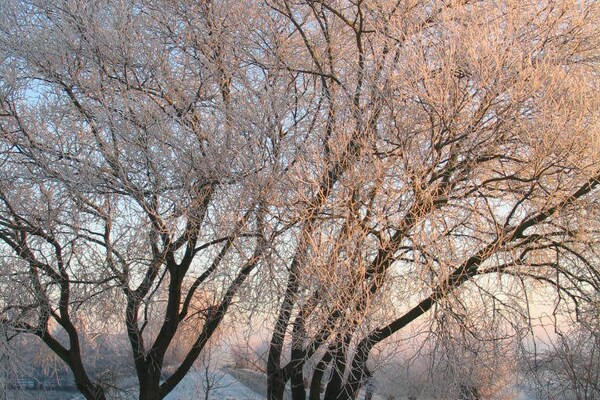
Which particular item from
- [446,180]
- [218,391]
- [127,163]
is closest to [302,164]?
[446,180]

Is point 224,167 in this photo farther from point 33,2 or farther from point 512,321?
point 33,2

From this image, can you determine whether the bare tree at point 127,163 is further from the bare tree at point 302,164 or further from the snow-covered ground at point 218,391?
the snow-covered ground at point 218,391

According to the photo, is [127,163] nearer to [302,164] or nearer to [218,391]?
[302,164]

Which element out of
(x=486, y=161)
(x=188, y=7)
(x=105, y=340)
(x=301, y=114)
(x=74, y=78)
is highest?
(x=188, y=7)

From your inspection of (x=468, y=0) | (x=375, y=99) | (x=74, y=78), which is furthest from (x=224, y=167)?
(x=468, y=0)

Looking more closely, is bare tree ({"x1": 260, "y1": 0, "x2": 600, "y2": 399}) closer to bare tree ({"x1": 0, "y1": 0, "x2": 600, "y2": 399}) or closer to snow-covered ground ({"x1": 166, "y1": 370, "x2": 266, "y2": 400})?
bare tree ({"x1": 0, "y1": 0, "x2": 600, "y2": 399})

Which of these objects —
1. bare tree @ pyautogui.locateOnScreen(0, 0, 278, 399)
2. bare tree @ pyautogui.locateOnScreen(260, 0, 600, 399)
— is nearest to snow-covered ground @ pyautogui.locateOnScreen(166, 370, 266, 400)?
bare tree @ pyautogui.locateOnScreen(0, 0, 278, 399)

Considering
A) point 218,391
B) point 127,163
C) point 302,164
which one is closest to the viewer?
point 302,164

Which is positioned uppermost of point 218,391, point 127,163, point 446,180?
point 127,163

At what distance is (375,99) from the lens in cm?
695

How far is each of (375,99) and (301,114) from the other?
68.6 inches

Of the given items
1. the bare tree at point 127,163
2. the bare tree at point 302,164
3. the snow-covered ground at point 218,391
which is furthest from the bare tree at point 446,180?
the snow-covered ground at point 218,391

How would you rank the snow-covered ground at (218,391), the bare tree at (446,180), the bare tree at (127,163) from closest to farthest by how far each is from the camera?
the bare tree at (446,180)
the bare tree at (127,163)
the snow-covered ground at (218,391)

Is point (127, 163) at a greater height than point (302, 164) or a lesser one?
greater
